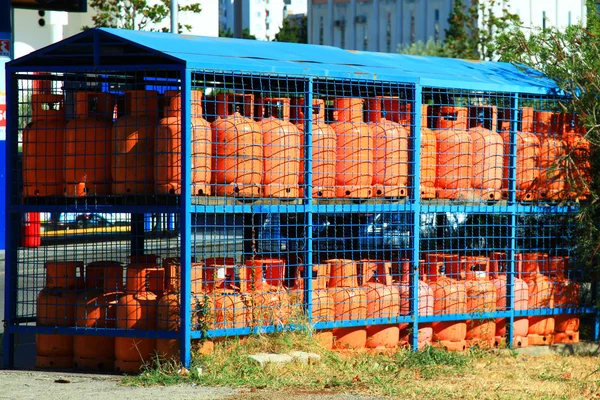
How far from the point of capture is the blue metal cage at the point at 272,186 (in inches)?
367

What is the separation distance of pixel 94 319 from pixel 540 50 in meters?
6.29

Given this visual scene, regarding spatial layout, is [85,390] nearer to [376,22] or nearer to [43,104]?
[43,104]

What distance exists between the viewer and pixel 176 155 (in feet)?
30.5

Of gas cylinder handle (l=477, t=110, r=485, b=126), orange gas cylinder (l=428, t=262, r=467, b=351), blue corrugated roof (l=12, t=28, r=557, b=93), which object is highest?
blue corrugated roof (l=12, t=28, r=557, b=93)

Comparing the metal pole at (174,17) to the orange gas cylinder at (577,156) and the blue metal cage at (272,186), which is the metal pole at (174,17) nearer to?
the blue metal cage at (272,186)

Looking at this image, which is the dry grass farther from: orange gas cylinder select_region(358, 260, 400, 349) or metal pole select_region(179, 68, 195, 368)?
metal pole select_region(179, 68, 195, 368)

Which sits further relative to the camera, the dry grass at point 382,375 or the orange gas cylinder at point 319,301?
the orange gas cylinder at point 319,301

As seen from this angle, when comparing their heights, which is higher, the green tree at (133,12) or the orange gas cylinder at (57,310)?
the green tree at (133,12)

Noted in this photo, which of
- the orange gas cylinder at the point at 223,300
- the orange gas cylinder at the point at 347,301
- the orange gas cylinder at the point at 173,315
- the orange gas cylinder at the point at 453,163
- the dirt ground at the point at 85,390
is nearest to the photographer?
the dirt ground at the point at 85,390

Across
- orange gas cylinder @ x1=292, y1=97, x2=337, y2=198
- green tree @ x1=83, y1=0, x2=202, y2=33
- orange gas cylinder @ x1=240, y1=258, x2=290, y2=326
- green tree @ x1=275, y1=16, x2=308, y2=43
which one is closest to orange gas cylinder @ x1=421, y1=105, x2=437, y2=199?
orange gas cylinder @ x1=292, y1=97, x2=337, y2=198

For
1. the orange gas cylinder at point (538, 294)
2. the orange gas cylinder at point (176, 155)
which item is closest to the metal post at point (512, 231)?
the orange gas cylinder at point (538, 294)

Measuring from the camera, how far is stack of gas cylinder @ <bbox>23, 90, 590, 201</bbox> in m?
9.43

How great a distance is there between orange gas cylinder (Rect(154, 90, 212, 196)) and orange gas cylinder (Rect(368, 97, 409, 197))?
6.37ft

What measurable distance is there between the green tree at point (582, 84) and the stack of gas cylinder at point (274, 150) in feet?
0.88
